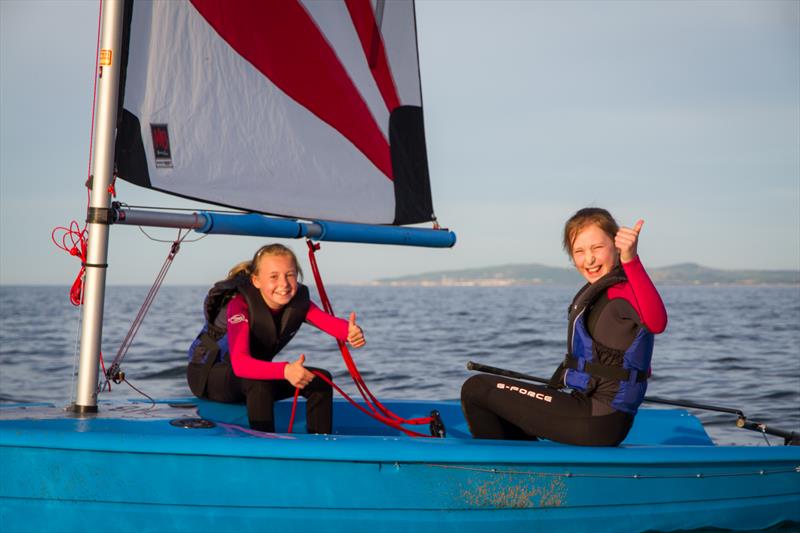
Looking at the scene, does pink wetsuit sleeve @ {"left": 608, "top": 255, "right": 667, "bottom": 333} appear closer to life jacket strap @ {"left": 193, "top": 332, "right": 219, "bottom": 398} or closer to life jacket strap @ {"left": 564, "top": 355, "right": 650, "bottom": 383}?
life jacket strap @ {"left": 564, "top": 355, "right": 650, "bottom": 383}

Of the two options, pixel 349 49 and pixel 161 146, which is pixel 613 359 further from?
pixel 349 49

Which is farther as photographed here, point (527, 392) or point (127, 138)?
point (127, 138)

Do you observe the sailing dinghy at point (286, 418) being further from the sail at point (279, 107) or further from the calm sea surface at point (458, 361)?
the calm sea surface at point (458, 361)

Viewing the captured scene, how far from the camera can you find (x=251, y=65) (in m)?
4.85

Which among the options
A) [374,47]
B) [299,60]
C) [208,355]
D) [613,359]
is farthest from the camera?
[374,47]

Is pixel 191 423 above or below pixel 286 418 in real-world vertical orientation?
above

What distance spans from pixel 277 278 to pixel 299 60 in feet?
5.10

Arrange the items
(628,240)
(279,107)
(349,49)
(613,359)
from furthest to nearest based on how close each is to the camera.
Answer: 1. (349,49)
2. (279,107)
3. (613,359)
4. (628,240)

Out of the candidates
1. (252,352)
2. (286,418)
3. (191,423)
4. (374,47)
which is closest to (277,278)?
(252,352)

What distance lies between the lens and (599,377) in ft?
12.1

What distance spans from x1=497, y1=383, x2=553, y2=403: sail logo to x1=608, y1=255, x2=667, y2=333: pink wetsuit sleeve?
22.0 inches

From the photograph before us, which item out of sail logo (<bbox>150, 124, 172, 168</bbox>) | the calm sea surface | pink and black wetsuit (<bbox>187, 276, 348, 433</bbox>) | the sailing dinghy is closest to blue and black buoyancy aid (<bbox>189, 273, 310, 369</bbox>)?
pink and black wetsuit (<bbox>187, 276, 348, 433</bbox>)

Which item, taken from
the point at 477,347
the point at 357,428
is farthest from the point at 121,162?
the point at 477,347

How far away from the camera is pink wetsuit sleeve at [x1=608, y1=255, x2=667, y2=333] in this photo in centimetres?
341
